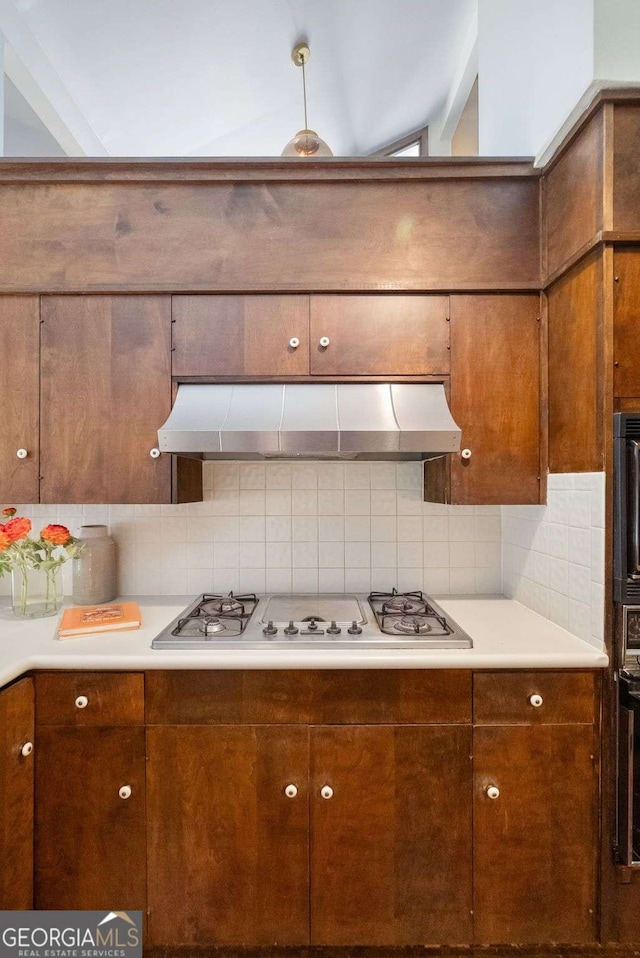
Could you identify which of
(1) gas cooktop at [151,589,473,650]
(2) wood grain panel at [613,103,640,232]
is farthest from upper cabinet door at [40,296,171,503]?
(2) wood grain panel at [613,103,640,232]

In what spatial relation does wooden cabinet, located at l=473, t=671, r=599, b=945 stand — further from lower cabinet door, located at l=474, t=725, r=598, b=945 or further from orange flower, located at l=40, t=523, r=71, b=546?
orange flower, located at l=40, t=523, r=71, b=546

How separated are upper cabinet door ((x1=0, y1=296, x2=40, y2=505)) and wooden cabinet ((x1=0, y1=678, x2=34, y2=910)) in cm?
73

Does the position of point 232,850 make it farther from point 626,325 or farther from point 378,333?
point 626,325

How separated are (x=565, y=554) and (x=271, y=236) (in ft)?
5.20

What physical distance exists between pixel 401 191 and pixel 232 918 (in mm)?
2537

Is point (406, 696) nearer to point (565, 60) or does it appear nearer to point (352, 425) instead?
point (352, 425)

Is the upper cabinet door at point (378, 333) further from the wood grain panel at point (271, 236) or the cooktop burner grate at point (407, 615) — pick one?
the cooktop burner grate at point (407, 615)

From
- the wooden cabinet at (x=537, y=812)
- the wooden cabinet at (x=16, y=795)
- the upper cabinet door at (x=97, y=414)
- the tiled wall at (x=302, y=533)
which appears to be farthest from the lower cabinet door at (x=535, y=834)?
the upper cabinet door at (x=97, y=414)

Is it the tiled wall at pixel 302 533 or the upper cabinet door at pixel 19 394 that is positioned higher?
the upper cabinet door at pixel 19 394

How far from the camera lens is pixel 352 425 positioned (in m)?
1.50

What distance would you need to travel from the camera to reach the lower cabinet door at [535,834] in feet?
4.41

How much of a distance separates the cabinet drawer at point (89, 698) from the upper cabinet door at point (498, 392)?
4.23 feet

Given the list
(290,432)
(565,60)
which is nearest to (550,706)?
(290,432)

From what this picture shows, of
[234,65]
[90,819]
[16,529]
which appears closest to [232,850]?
[90,819]
